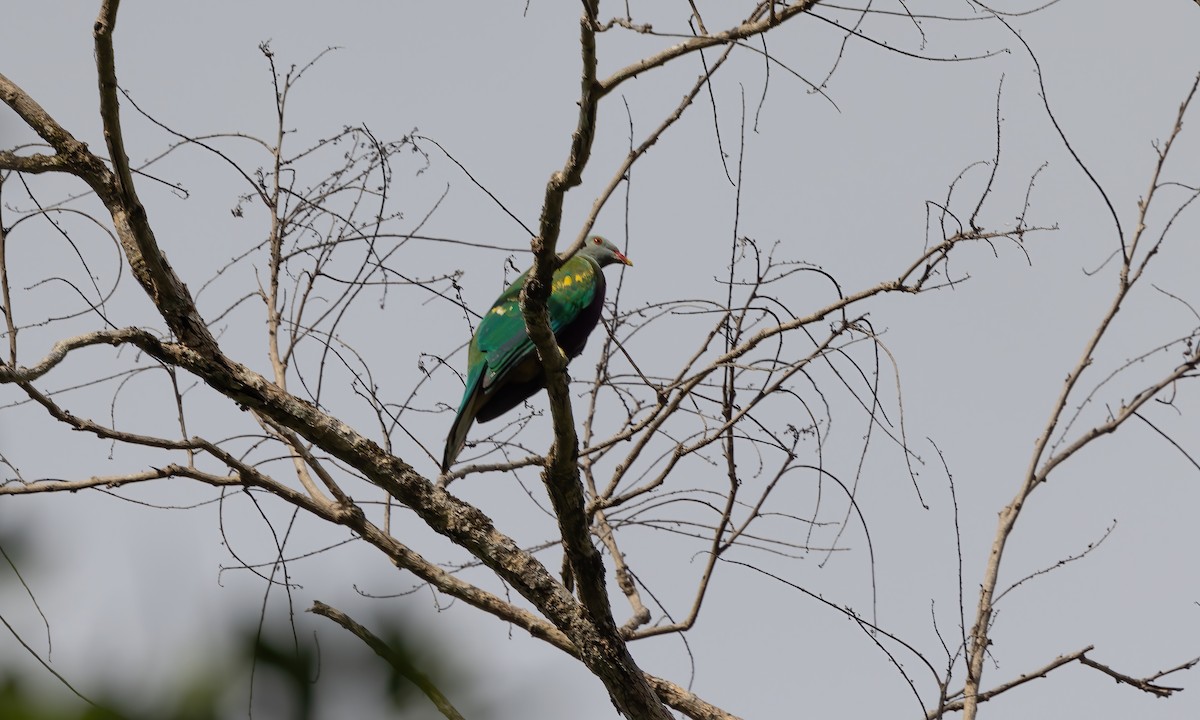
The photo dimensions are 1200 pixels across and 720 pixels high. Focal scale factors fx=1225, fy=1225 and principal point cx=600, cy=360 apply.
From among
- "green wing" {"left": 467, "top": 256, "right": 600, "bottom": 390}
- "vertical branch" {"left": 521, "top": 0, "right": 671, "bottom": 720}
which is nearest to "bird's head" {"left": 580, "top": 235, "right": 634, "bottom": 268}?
"green wing" {"left": 467, "top": 256, "right": 600, "bottom": 390}

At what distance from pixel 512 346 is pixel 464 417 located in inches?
15.6

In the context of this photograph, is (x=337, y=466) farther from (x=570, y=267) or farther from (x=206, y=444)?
(x=570, y=267)

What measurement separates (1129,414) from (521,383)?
280 centimetres

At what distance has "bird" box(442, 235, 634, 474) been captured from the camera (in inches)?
210

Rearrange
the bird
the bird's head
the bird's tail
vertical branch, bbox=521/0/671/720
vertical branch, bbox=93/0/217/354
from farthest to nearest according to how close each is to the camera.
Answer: the bird's head
the bird
the bird's tail
vertical branch, bbox=93/0/217/354
vertical branch, bbox=521/0/671/720

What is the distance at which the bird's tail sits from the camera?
485 centimetres

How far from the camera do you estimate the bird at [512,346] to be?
533 centimetres

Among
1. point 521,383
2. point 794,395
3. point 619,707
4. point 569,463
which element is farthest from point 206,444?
point 521,383

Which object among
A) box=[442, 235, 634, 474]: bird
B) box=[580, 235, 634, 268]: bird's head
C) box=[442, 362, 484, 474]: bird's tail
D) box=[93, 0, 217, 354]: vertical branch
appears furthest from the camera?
box=[580, 235, 634, 268]: bird's head

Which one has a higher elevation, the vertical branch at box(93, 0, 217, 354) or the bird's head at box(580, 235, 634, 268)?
the bird's head at box(580, 235, 634, 268)

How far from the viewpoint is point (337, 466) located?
11.7 feet

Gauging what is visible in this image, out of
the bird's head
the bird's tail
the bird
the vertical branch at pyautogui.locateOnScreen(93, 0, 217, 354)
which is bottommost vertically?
the vertical branch at pyautogui.locateOnScreen(93, 0, 217, 354)

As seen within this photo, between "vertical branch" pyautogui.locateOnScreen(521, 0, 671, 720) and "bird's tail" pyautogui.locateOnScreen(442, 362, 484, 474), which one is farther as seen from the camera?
"bird's tail" pyautogui.locateOnScreen(442, 362, 484, 474)

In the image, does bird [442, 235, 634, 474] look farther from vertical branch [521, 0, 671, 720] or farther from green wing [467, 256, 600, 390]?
vertical branch [521, 0, 671, 720]
